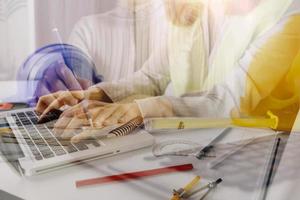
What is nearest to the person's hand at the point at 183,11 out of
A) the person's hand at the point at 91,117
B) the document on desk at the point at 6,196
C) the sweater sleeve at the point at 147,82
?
the sweater sleeve at the point at 147,82

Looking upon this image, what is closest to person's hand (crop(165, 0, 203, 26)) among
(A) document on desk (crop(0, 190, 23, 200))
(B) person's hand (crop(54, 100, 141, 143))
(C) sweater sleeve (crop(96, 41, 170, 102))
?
(C) sweater sleeve (crop(96, 41, 170, 102))

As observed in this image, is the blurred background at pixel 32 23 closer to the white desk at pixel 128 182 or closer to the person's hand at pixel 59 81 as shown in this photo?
the person's hand at pixel 59 81

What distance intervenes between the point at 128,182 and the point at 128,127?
0.37 ft

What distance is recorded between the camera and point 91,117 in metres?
0.59

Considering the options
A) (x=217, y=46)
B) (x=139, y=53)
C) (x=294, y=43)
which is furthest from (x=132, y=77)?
(x=294, y=43)

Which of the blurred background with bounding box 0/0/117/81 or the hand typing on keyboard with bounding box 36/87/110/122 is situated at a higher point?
the blurred background with bounding box 0/0/117/81

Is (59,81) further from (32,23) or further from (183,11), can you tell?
(183,11)

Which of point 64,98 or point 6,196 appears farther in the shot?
point 64,98

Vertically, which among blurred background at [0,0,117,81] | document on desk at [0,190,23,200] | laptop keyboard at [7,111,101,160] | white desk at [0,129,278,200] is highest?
blurred background at [0,0,117,81]

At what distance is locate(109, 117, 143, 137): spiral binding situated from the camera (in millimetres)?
570

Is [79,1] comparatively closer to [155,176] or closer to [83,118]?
[83,118]

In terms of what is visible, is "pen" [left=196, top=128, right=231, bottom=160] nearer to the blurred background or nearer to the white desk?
the white desk

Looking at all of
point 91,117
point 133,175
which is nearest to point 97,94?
point 91,117

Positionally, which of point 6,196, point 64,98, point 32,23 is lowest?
point 6,196
